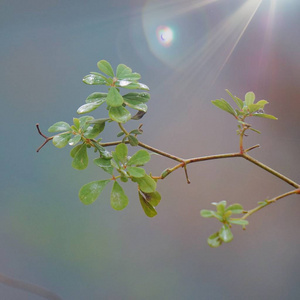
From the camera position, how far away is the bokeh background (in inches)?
72.7

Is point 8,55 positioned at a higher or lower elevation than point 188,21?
lower

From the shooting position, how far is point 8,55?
1.88 metres

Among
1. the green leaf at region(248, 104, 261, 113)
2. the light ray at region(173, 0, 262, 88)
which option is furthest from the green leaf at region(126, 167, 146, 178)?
the light ray at region(173, 0, 262, 88)

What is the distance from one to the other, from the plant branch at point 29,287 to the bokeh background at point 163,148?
40mm

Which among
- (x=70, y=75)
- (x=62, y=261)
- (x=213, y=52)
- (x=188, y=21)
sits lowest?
(x=62, y=261)

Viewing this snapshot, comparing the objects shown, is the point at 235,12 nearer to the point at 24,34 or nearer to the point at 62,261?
the point at 24,34

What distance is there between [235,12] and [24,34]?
1.39 metres

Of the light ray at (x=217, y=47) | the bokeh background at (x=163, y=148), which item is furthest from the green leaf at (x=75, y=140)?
the light ray at (x=217, y=47)

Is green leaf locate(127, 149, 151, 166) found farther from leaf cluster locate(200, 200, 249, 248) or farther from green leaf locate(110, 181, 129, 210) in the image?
leaf cluster locate(200, 200, 249, 248)

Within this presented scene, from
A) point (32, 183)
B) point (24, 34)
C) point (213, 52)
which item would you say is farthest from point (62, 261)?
point (213, 52)

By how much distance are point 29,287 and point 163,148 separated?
4.00 ft

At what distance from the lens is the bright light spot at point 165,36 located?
194 centimetres

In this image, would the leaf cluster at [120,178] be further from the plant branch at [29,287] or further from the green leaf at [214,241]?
the plant branch at [29,287]

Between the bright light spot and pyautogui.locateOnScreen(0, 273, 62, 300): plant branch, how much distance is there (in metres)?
1.75
